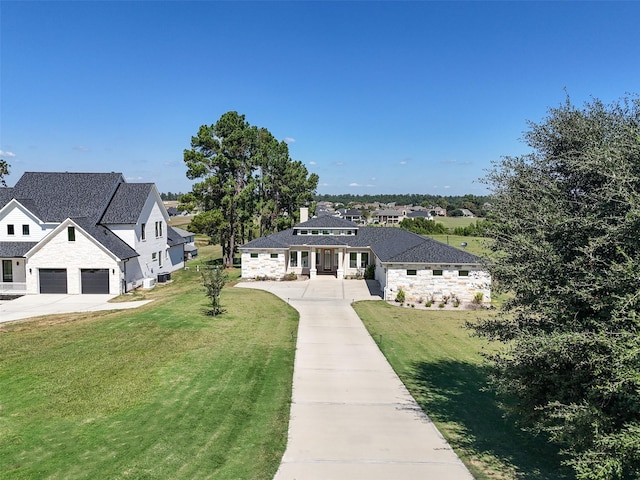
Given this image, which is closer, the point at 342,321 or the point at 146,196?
the point at 342,321

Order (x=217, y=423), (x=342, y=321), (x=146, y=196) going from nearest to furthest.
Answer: (x=217, y=423) < (x=342, y=321) < (x=146, y=196)

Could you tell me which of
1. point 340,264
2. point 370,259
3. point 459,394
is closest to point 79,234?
point 340,264

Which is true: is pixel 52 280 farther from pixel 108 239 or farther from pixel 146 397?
pixel 146 397

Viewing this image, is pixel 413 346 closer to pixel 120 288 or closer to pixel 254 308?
pixel 254 308

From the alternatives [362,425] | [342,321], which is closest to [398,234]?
[342,321]

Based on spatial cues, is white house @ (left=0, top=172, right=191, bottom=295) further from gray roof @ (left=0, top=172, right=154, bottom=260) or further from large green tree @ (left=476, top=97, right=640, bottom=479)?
large green tree @ (left=476, top=97, right=640, bottom=479)

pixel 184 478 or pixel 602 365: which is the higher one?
pixel 602 365

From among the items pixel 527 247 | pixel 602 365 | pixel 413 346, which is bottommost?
pixel 413 346

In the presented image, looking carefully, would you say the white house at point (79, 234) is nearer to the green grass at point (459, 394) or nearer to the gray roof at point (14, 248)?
the gray roof at point (14, 248)
